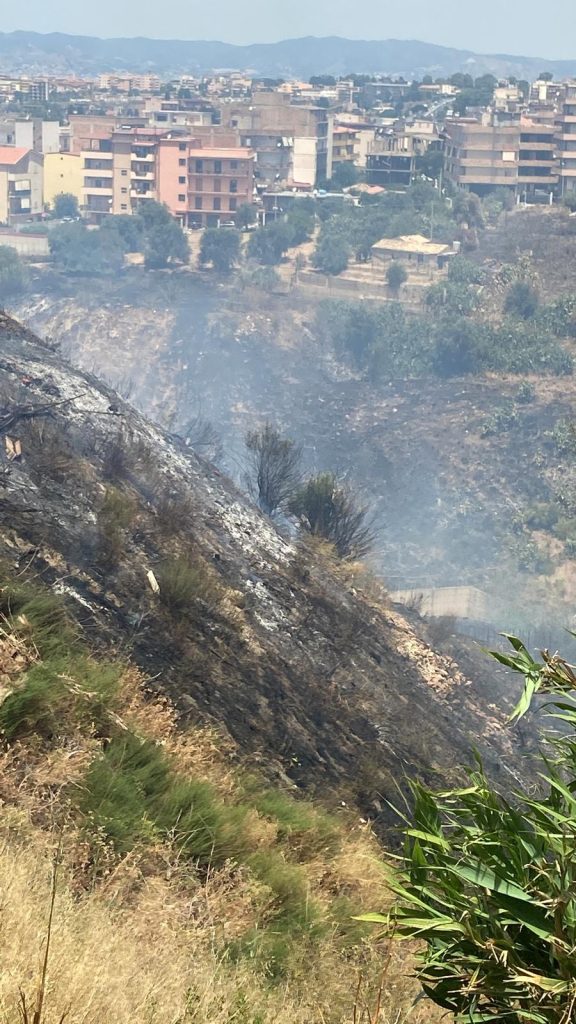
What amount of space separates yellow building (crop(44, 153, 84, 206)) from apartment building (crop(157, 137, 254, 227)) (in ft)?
36.6

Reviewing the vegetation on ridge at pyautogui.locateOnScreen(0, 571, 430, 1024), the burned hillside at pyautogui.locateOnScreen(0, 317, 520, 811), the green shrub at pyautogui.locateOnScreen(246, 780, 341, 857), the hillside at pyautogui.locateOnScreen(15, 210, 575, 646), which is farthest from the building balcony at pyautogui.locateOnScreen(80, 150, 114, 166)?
the green shrub at pyautogui.locateOnScreen(246, 780, 341, 857)

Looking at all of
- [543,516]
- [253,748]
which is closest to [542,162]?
[543,516]

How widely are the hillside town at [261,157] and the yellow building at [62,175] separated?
10 centimetres

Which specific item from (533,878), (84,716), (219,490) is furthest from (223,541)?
(533,878)

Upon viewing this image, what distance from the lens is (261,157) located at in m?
117

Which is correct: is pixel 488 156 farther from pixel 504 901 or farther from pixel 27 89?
pixel 504 901

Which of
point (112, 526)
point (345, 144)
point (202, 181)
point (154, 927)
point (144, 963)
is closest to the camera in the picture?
point (144, 963)

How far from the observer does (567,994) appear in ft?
9.23

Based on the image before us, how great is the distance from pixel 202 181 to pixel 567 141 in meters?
34.6

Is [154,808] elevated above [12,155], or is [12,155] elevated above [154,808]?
[12,155]

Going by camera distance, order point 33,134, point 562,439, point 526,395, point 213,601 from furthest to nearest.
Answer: point 33,134 → point 526,395 → point 562,439 → point 213,601

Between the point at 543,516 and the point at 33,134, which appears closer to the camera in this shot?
the point at 543,516

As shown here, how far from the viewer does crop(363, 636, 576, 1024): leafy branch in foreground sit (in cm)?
282

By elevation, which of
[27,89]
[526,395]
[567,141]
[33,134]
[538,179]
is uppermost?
[27,89]
